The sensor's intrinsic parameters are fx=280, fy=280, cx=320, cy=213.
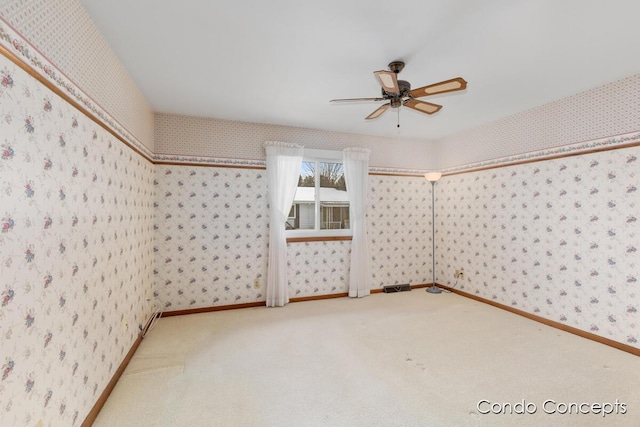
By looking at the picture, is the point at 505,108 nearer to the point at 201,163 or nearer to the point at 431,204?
the point at 431,204

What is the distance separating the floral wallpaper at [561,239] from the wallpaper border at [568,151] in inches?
2.1

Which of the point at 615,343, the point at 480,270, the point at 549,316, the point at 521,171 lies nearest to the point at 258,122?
the point at 521,171

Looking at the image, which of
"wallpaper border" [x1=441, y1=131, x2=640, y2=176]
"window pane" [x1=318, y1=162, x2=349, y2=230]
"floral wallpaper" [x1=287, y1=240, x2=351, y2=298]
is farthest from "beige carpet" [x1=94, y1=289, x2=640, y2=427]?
"wallpaper border" [x1=441, y1=131, x2=640, y2=176]

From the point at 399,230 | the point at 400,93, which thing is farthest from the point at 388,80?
Answer: the point at 399,230

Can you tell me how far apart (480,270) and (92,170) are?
445 cm

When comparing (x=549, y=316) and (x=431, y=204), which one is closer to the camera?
(x=549, y=316)

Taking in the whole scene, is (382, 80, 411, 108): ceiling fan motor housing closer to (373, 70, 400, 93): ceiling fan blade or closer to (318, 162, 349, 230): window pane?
(373, 70, 400, 93): ceiling fan blade

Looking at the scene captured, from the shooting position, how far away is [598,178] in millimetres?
2754

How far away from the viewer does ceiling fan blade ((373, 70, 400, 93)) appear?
1.80 m

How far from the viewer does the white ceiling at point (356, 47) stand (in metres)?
1.69

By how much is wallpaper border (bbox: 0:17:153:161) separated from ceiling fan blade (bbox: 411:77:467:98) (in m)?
2.11

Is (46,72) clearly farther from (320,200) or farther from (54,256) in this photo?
(320,200)

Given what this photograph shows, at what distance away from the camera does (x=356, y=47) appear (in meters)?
2.08

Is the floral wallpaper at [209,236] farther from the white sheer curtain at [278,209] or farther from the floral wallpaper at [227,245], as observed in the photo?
the white sheer curtain at [278,209]
